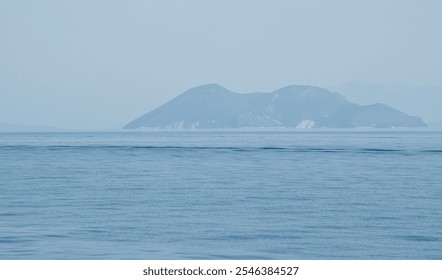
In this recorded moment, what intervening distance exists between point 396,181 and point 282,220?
1775 centimetres

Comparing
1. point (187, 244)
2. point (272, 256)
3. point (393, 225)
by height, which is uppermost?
point (393, 225)

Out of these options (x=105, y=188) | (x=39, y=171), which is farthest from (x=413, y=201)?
(x=39, y=171)

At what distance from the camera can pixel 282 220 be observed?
25406 millimetres

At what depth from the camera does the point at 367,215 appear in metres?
26.8

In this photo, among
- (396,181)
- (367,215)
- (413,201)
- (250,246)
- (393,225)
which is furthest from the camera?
(396,181)

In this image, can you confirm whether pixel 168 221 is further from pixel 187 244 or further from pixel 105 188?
pixel 105 188

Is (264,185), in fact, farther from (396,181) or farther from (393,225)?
(393,225)

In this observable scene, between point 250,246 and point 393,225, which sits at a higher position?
point 393,225

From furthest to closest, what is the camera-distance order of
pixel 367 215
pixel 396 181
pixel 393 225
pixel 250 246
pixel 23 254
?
pixel 396 181
pixel 367 215
pixel 393 225
pixel 250 246
pixel 23 254

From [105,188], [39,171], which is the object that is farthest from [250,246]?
[39,171]

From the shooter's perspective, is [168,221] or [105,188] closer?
[168,221]

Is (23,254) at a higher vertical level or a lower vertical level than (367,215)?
lower
